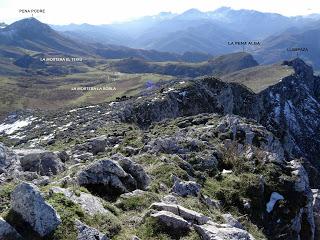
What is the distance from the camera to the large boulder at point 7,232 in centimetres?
1753

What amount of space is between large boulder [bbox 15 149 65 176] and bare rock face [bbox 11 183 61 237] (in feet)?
56.2

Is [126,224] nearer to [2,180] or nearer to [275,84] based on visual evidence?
[2,180]

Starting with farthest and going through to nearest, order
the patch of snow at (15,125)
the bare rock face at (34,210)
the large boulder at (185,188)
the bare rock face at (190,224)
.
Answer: the patch of snow at (15,125) → the large boulder at (185,188) → the bare rock face at (190,224) → the bare rock face at (34,210)

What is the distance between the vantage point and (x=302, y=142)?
16325cm

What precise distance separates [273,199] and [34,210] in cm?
2115

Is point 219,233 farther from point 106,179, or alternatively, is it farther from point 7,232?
point 7,232

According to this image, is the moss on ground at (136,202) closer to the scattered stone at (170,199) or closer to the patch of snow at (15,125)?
the scattered stone at (170,199)

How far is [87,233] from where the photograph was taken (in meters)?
18.9

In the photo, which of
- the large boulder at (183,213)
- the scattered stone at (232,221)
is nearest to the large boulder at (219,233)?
the large boulder at (183,213)

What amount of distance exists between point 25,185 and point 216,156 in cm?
2469

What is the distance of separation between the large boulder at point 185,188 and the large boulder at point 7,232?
1355 centimetres

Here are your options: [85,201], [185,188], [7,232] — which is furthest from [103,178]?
[7,232]

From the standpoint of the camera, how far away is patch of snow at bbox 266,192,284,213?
33578mm

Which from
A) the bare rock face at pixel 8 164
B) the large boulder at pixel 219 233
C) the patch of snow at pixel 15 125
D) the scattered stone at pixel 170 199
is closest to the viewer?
the large boulder at pixel 219 233
